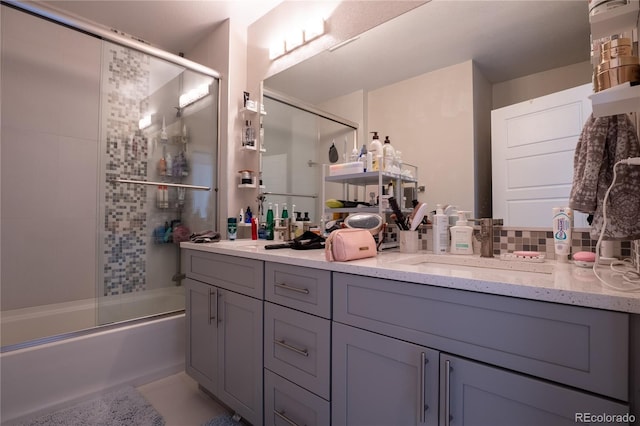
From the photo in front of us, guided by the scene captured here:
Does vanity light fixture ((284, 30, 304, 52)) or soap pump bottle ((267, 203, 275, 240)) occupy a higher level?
vanity light fixture ((284, 30, 304, 52))

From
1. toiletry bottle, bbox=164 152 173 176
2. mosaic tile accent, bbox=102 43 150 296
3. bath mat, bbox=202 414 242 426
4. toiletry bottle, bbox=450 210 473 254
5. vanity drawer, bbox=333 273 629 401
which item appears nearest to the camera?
vanity drawer, bbox=333 273 629 401

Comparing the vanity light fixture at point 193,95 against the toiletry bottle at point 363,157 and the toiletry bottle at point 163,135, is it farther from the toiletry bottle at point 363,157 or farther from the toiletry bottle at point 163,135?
the toiletry bottle at point 363,157

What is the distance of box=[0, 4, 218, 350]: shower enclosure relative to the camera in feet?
6.53

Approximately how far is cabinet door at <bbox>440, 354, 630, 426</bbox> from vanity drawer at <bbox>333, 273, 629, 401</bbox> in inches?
0.8

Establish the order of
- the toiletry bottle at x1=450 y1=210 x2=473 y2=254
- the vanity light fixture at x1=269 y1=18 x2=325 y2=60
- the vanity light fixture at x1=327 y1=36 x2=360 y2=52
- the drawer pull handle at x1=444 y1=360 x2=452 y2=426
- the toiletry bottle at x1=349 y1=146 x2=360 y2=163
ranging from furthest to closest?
the vanity light fixture at x1=269 y1=18 x2=325 y2=60 → the vanity light fixture at x1=327 y1=36 x2=360 y2=52 → the toiletry bottle at x1=349 y1=146 x2=360 y2=163 → the toiletry bottle at x1=450 y1=210 x2=473 y2=254 → the drawer pull handle at x1=444 y1=360 x2=452 y2=426

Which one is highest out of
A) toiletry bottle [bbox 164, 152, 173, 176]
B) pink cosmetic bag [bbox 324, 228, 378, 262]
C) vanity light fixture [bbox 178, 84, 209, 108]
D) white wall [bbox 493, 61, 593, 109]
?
vanity light fixture [bbox 178, 84, 209, 108]

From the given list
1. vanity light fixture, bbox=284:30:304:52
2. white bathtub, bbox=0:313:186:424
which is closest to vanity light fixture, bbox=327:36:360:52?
vanity light fixture, bbox=284:30:304:52

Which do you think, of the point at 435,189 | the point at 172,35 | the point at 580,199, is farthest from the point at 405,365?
the point at 172,35

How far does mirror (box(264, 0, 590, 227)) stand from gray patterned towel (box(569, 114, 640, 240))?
0.31m

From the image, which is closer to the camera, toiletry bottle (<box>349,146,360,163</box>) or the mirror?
the mirror

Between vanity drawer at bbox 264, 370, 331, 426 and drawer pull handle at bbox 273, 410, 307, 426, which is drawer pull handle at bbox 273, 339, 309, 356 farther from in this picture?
drawer pull handle at bbox 273, 410, 307, 426

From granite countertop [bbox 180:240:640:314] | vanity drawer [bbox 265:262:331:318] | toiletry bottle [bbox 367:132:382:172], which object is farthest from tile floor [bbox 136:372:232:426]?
toiletry bottle [bbox 367:132:382:172]

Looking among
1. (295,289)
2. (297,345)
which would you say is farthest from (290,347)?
(295,289)

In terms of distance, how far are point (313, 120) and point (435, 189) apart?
0.91 m
